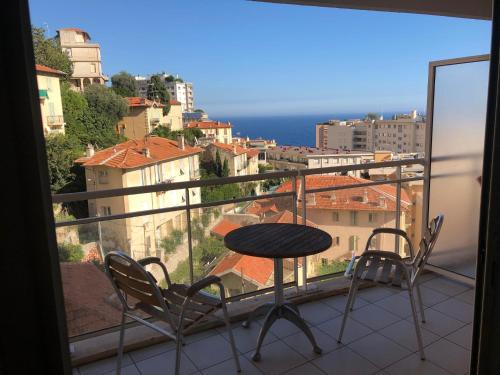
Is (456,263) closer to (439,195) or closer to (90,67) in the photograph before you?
(439,195)

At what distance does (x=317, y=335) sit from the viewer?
291cm

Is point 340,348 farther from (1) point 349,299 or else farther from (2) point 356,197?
(2) point 356,197

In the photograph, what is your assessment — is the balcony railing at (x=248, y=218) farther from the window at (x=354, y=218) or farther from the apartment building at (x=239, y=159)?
the apartment building at (x=239, y=159)

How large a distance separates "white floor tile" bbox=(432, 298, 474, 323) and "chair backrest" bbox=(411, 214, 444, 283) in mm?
724

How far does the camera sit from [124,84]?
43.1 meters

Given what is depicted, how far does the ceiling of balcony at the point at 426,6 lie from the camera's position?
3.22 meters

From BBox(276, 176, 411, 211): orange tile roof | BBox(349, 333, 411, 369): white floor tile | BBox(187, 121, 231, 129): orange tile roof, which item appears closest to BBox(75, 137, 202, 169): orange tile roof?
BBox(187, 121, 231, 129): orange tile roof

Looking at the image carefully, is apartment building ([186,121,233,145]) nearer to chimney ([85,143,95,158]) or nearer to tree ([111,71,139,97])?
tree ([111,71,139,97])

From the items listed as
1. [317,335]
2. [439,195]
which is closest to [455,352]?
[317,335]

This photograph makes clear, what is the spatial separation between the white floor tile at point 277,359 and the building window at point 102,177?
23427 mm

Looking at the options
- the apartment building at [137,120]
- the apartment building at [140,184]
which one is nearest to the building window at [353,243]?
the apartment building at [140,184]

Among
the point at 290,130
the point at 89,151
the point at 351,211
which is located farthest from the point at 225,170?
the point at 290,130

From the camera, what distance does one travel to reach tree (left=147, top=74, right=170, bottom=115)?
43.3m

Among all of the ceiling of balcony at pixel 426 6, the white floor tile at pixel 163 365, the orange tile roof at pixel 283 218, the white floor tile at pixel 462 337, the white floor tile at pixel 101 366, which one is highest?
the ceiling of balcony at pixel 426 6
